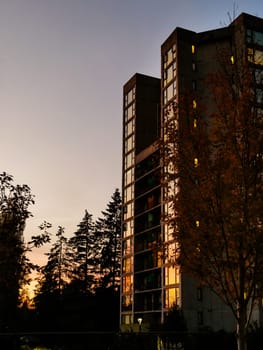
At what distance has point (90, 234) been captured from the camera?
3583 inches

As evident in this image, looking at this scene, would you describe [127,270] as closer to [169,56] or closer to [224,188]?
[169,56]

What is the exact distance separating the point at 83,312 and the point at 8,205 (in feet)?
204

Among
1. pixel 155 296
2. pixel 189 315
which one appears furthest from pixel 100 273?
pixel 189 315

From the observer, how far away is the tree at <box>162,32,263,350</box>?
31.8 ft

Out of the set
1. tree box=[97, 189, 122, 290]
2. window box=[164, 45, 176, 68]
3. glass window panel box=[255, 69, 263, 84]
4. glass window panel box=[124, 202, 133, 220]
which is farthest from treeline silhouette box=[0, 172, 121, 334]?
glass window panel box=[255, 69, 263, 84]

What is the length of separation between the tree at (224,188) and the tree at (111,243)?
74725 millimetres

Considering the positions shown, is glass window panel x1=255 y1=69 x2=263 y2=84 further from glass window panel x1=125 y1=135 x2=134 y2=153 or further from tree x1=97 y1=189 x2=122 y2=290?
tree x1=97 y1=189 x2=122 y2=290

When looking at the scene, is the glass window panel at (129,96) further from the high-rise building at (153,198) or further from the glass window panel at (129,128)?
the glass window panel at (129,128)

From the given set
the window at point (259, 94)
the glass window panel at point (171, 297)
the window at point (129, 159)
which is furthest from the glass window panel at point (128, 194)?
the window at point (259, 94)

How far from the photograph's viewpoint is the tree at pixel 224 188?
9.69m

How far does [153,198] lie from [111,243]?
27.4m

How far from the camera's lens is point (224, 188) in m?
9.98

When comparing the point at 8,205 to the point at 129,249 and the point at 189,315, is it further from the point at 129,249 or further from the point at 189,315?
the point at 129,249

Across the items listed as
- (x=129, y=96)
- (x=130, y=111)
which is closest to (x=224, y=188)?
(x=130, y=111)
